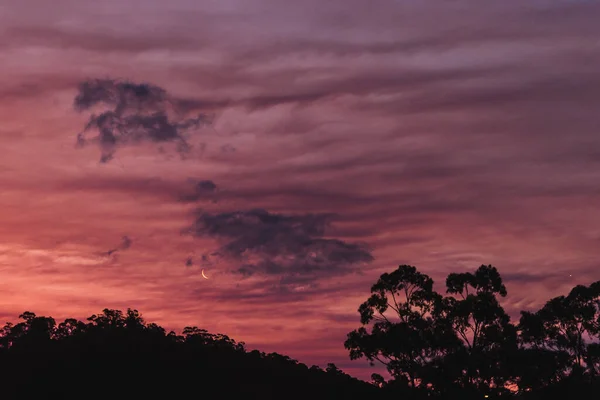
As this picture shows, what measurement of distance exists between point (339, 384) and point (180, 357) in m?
16.6

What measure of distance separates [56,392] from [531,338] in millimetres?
46208

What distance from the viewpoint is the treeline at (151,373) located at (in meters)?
75.8

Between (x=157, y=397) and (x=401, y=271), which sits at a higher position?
(x=401, y=271)

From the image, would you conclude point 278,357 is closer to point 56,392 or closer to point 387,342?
point 387,342

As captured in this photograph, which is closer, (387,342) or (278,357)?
(387,342)

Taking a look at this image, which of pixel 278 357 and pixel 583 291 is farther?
pixel 278 357

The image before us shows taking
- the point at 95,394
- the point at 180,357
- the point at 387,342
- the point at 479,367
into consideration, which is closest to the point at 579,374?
the point at 479,367

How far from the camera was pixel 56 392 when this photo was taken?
74.2 m

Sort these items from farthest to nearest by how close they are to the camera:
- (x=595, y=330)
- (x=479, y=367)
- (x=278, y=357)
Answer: (x=278, y=357), (x=595, y=330), (x=479, y=367)

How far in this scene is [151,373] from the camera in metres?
80.5

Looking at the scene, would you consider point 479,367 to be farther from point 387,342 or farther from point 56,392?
point 56,392

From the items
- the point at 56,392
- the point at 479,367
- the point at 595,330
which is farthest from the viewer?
the point at 595,330

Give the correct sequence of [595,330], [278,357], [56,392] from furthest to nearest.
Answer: [278,357], [595,330], [56,392]

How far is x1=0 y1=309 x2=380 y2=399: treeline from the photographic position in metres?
75.8
